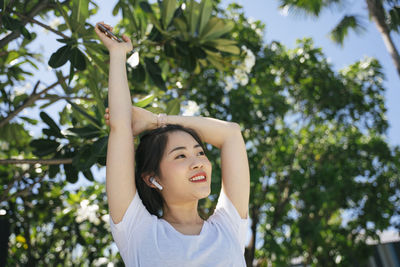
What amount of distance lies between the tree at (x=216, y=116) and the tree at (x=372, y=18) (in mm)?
608

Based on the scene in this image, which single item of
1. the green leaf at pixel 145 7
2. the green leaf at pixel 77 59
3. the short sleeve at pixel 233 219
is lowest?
→ the short sleeve at pixel 233 219

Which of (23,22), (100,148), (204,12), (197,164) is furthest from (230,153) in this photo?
(23,22)

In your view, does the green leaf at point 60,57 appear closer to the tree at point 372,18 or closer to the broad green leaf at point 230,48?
the broad green leaf at point 230,48

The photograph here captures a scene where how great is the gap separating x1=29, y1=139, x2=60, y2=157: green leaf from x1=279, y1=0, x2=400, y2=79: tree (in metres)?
5.64

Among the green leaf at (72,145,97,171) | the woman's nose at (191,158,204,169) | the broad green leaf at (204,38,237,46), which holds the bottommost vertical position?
the woman's nose at (191,158,204,169)

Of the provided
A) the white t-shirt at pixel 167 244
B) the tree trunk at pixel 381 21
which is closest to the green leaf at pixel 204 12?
the white t-shirt at pixel 167 244

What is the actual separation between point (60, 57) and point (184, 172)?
3.34 feet

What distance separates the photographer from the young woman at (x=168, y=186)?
1.23m

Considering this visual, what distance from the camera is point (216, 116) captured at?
4926 mm

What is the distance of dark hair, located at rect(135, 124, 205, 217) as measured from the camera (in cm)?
143

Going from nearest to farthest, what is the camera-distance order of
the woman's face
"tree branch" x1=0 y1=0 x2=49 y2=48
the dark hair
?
the woman's face, the dark hair, "tree branch" x1=0 y1=0 x2=49 y2=48

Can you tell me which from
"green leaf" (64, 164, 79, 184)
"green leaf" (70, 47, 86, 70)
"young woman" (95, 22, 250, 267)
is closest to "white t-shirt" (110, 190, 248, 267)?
"young woman" (95, 22, 250, 267)

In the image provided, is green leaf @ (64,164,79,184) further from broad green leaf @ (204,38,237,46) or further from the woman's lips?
broad green leaf @ (204,38,237,46)

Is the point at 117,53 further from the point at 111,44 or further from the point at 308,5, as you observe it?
the point at 308,5
